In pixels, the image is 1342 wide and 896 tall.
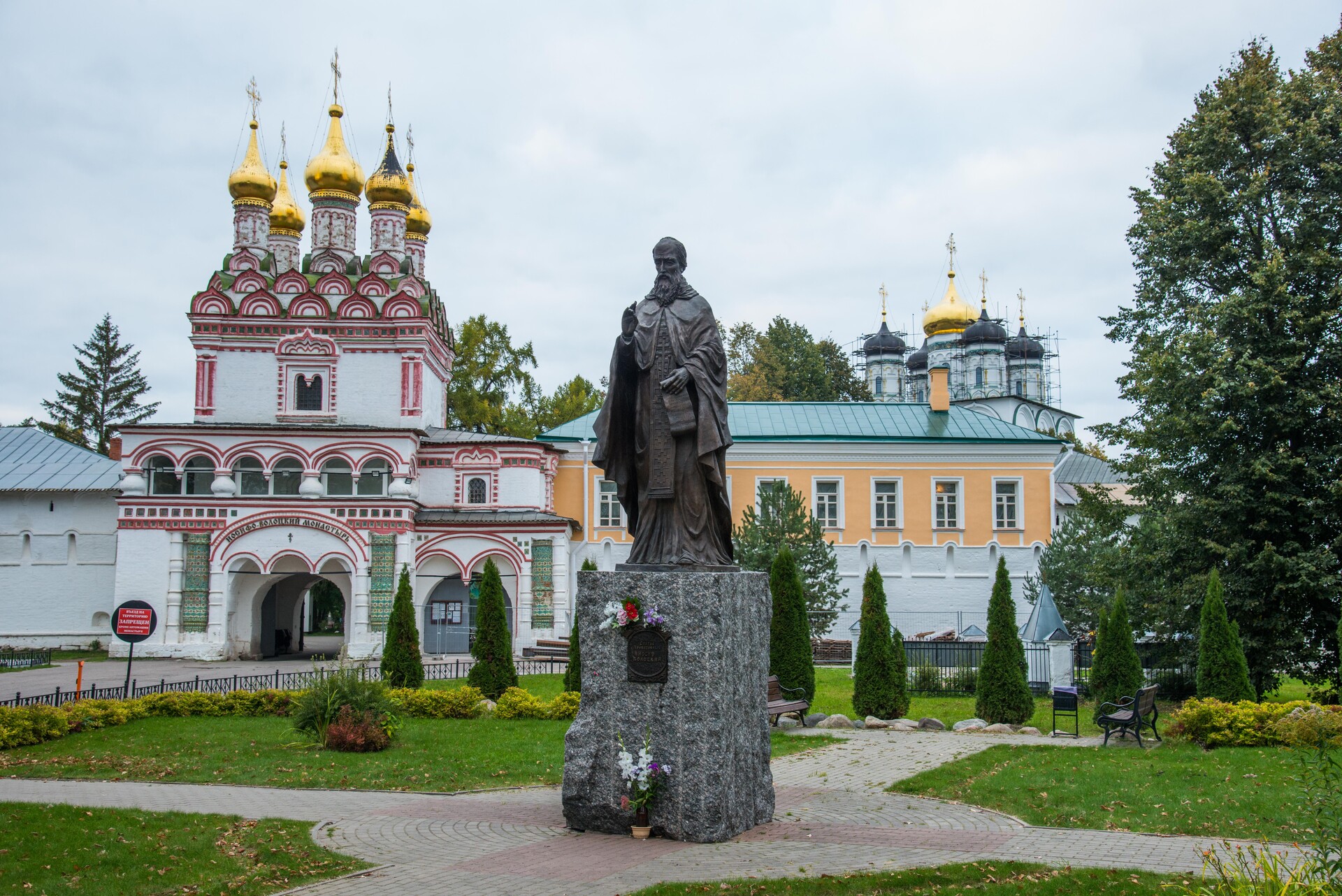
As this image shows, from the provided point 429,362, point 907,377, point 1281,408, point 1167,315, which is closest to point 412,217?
point 429,362

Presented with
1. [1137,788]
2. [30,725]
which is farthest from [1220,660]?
[30,725]

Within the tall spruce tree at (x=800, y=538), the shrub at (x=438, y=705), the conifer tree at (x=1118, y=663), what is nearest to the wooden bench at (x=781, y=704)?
the conifer tree at (x=1118, y=663)

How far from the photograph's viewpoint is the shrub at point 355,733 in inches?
450

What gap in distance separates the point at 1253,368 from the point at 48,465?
28.2 m

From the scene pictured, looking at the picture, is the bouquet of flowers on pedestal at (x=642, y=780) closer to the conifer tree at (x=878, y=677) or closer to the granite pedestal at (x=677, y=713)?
the granite pedestal at (x=677, y=713)

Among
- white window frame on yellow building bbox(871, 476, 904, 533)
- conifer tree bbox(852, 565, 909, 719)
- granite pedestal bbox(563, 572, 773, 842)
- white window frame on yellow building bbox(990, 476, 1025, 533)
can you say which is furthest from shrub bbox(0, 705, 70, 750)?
white window frame on yellow building bbox(990, 476, 1025, 533)

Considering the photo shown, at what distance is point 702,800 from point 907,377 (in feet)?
199

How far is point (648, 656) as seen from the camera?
24.2 feet

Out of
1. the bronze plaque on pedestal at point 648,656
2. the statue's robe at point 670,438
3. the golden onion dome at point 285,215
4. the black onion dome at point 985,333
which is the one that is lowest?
the bronze plaque on pedestal at point 648,656

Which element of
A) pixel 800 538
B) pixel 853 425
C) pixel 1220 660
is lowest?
pixel 1220 660

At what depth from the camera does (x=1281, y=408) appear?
55.8ft

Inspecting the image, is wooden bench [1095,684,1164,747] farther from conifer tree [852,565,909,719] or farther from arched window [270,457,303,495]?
arched window [270,457,303,495]

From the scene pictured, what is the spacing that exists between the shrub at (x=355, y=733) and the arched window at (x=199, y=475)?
56.9ft

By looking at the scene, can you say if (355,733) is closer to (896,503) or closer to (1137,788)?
(1137,788)
